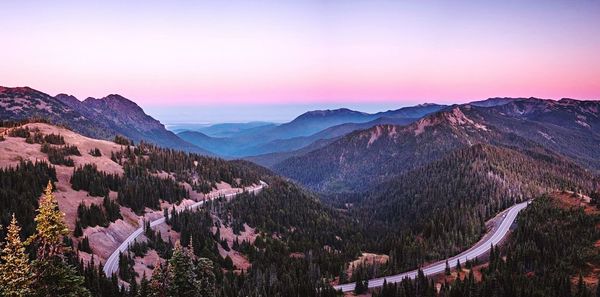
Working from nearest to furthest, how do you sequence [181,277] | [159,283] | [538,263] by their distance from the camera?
[159,283], [181,277], [538,263]

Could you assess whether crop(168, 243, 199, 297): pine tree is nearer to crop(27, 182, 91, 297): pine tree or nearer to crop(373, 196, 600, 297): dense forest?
crop(27, 182, 91, 297): pine tree

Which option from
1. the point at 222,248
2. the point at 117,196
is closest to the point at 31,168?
the point at 117,196

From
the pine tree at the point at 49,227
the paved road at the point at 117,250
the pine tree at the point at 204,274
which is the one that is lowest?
the paved road at the point at 117,250

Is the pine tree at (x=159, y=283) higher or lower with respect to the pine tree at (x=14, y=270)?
lower

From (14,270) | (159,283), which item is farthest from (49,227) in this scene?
(159,283)

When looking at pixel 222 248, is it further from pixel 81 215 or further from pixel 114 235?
pixel 81 215

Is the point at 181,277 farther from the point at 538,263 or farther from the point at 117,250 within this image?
the point at 538,263

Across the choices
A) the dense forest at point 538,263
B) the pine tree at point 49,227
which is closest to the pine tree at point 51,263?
the pine tree at point 49,227

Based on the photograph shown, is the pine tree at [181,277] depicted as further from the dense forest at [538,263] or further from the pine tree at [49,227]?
the dense forest at [538,263]

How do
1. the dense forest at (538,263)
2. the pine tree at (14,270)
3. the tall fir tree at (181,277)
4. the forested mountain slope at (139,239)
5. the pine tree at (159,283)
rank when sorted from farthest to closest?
the forested mountain slope at (139,239) → the dense forest at (538,263) → the tall fir tree at (181,277) → the pine tree at (159,283) → the pine tree at (14,270)
